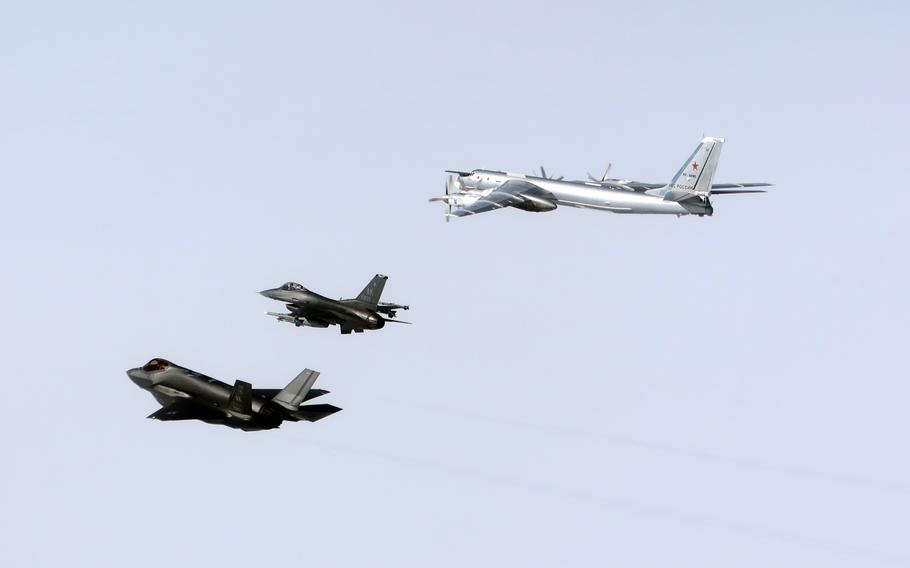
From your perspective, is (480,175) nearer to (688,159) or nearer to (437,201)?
(437,201)

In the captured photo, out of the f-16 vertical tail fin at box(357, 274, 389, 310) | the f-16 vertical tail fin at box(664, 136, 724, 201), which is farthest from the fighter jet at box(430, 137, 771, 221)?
the f-16 vertical tail fin at box(357, 274, 389, 310)

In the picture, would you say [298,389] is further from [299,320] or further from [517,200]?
[517,200]

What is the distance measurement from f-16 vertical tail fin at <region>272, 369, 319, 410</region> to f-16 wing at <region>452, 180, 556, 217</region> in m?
29.5

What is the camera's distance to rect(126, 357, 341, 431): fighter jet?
76.9 meters

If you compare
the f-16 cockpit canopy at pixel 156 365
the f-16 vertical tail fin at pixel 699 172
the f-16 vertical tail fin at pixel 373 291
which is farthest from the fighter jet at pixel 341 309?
the f-16 vertical tail fin at pixel 699 172

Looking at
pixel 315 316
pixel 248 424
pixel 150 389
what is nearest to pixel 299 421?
pixel 248 424

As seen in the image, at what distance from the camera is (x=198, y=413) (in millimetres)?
78938

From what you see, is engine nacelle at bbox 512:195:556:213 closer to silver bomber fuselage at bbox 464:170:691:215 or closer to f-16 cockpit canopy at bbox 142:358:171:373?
silver bomber fuselage at bbox 464:170:691:215

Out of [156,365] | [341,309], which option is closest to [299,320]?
[341,309]

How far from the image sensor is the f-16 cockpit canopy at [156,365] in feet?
268

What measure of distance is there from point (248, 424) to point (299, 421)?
2.87m

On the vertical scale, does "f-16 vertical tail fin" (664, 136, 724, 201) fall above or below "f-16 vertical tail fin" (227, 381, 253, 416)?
above

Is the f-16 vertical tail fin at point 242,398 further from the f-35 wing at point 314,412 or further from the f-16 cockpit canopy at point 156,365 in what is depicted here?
the f-16 cockpit canopy at point 156,365

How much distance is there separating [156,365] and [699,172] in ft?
135
